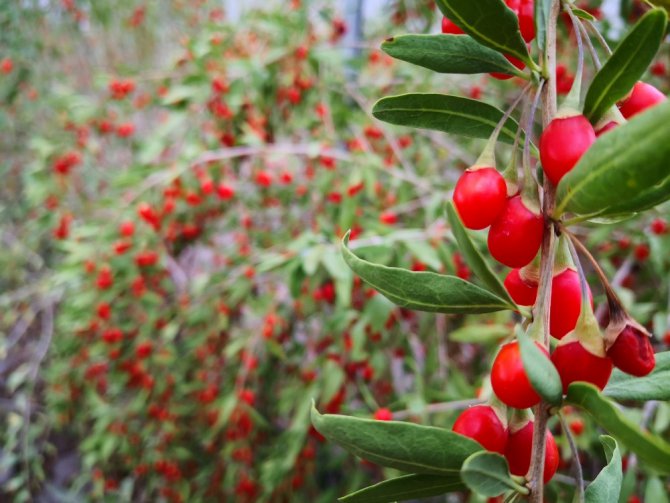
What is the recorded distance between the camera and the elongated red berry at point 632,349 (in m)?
0.36

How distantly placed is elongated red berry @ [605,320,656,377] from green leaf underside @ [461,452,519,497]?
0.10 m

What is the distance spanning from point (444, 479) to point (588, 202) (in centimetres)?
20

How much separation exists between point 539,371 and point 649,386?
18 cm

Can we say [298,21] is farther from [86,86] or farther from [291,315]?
[86,86]

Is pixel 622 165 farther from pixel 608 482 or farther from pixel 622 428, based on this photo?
pixel 608 482

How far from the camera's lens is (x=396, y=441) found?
35cm

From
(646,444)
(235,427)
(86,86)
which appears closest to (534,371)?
(646,444)

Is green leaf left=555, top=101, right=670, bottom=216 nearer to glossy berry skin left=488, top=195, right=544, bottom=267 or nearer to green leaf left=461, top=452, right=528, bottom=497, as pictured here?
glossy berry skin left=488, top=195, right=544, bottom=267

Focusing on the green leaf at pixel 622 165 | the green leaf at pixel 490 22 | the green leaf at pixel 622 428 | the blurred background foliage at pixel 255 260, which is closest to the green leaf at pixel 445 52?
the green leaf at pixel 490 22

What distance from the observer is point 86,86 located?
3.67 metres

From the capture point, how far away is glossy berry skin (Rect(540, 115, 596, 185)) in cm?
35

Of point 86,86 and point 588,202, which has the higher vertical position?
point 588,202

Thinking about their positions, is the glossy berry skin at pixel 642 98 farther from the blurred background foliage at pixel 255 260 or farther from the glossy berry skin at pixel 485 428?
the blurred background foliage at pixel 255 260

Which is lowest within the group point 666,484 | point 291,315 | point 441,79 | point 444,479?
point 291,315
